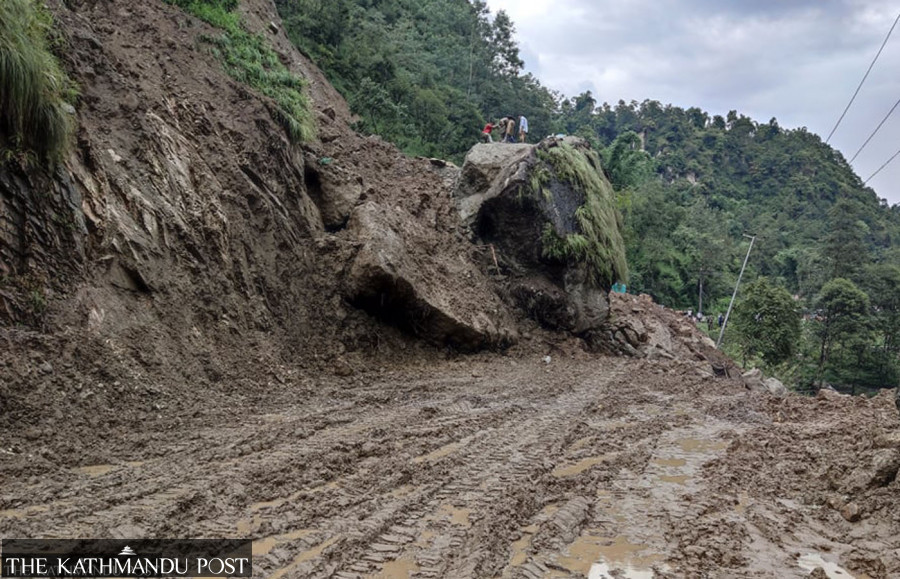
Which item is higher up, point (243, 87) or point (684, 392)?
point (243, 87)

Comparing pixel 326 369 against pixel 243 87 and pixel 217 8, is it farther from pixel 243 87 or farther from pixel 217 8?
pixel 217 8

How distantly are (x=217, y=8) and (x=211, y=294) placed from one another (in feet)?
25.2

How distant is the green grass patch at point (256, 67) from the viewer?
11.1m

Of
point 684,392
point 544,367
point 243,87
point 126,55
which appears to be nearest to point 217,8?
point 243,87

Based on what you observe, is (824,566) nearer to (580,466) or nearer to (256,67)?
(580,466)

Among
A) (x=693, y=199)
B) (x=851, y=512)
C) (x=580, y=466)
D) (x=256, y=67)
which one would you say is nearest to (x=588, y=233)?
(x=256, y=67)

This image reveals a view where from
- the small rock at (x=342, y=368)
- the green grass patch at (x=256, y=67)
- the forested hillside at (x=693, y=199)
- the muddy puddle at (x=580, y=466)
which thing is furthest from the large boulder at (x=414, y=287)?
the forested hillside at (x=693, y=199)

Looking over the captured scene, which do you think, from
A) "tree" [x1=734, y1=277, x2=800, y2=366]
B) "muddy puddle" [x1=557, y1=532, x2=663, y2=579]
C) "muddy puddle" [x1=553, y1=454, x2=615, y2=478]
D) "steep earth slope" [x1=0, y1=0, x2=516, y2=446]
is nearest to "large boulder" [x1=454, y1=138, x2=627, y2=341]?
"steep earth slope" [x1=0, y1=0, x2=516, y2=446]

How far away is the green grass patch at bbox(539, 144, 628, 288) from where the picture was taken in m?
14.4

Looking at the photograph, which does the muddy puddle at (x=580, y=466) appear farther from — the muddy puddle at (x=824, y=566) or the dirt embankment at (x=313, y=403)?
the muddy puddle at (x=824, y=566)

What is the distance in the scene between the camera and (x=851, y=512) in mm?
4504

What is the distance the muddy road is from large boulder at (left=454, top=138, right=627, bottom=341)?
6.74 metres

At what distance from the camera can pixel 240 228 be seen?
8953 mm

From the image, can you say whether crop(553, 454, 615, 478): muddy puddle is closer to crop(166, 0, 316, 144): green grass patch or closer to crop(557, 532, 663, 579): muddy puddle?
crop(557, 532, 663, 579): muddy puddle
